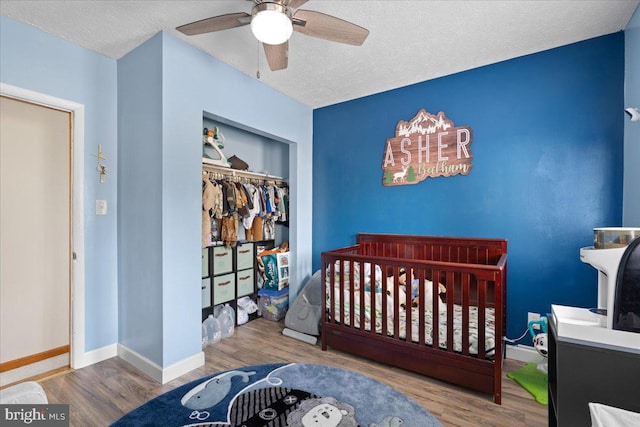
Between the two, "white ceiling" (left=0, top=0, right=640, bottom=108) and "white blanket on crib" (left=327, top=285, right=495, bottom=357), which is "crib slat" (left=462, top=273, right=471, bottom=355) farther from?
"white ceiling" (left=0, top=0, right=640, bottom=108)

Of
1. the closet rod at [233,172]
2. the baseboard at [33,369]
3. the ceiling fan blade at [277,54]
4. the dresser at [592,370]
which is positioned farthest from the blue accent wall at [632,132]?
the baseboard at [33,369]

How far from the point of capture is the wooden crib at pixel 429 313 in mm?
1788

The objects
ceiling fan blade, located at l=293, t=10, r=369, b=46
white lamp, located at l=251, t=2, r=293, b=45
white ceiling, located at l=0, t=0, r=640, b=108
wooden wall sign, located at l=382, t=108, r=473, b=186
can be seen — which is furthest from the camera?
wooden wall sign, located at l=382, t=108, r=473, b=186

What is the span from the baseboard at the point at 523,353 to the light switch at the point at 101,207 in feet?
11.3

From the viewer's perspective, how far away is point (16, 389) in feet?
3.33

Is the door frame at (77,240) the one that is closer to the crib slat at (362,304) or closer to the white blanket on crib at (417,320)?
the white blanket on crib at (417,320)

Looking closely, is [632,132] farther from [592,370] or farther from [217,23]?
[217,23]

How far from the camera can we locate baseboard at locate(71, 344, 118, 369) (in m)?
2.15

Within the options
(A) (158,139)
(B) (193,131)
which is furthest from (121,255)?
(B) (193,131)

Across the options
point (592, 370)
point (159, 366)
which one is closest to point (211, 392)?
point (159, 366)

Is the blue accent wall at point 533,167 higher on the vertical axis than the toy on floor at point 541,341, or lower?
higher

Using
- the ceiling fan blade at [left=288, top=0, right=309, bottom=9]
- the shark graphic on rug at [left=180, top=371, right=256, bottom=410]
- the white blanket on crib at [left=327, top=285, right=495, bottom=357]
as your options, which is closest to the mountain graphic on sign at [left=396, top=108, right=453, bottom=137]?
the white blanket on crib at [left=327, top=285, right=495, bottom=357]

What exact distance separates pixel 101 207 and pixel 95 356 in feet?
3.80

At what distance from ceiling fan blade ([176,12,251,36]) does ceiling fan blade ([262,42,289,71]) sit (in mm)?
175
